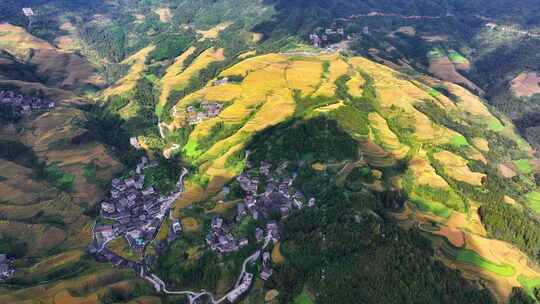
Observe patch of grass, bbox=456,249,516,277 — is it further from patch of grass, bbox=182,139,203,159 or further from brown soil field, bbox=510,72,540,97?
brown soil field, bbox=510,72,540,97

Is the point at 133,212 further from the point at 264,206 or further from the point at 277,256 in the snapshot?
the point at 277,256

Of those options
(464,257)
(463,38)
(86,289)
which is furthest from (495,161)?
(463,38)

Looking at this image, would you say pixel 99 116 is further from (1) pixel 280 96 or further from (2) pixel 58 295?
(2) pixel 58 295

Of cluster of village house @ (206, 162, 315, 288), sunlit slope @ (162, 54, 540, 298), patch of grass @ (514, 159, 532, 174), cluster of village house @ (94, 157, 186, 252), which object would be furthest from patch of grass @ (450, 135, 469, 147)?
cluster of village house @ (94, 157, 186, 252)

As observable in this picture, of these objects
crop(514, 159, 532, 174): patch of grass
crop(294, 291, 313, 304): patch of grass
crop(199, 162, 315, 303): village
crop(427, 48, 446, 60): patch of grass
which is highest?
crop(294, 291, 313, 304): patch of grass

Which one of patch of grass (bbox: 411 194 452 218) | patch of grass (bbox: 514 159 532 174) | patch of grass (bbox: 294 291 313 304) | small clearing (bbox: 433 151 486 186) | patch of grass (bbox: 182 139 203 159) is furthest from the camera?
patch of grass (bbox: 514 159 532 174)

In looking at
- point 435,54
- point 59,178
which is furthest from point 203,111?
point 435,54

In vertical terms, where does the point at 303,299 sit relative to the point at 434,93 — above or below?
above
